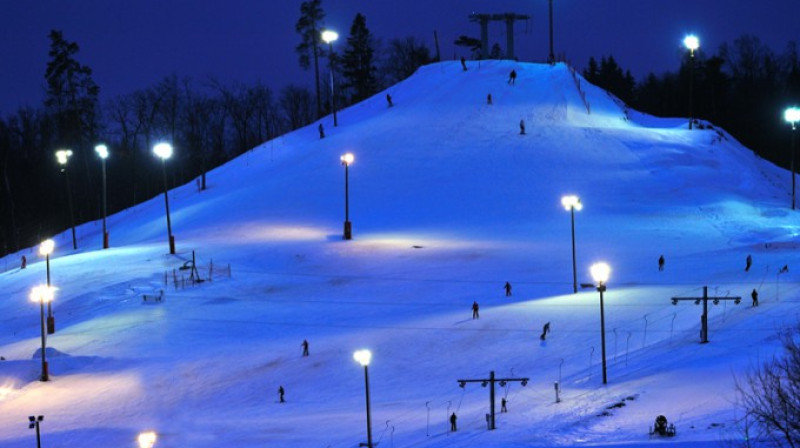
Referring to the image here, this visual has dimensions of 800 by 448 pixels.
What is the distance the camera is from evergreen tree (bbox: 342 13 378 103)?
324ft

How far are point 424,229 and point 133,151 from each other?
46508 millimetres

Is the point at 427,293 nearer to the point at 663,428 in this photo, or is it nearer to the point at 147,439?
the point at 147,439

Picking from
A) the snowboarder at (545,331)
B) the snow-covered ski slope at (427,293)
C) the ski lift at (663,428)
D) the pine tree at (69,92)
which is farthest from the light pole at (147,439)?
the pine tree at (69,92)

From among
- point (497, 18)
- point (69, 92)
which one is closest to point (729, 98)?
point (497, 18)

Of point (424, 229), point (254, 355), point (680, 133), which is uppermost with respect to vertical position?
point (680, 133)

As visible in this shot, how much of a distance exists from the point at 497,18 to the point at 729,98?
1038 inches

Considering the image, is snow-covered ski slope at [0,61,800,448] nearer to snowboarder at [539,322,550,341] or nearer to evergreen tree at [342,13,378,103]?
snowboarder at [539,322,550,341]

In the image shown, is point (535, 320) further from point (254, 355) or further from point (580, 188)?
point (580, 188)

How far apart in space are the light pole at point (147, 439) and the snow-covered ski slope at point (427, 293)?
0.41 metres

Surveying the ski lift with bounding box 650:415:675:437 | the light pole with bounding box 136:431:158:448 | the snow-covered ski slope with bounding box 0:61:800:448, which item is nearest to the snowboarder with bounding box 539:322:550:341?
the snow-covered ski slope with bounding box 0:61:800:448

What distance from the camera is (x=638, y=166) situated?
61.6m

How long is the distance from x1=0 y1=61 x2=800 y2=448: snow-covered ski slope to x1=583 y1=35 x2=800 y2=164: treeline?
17.4m

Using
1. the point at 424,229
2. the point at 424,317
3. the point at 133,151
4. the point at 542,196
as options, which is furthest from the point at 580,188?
the point at 133,151

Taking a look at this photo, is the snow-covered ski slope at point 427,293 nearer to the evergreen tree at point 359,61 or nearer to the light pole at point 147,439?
the light pole at point 147,439
